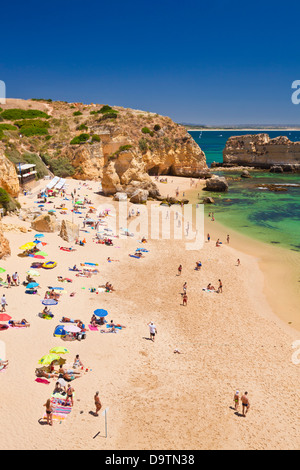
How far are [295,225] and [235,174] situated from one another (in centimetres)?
3677

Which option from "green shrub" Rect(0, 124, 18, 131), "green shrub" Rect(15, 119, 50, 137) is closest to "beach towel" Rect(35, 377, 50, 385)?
"green shrub" Rect(0, 124, 18, 131)

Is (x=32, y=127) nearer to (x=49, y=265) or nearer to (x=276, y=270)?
(x=49, y=265)

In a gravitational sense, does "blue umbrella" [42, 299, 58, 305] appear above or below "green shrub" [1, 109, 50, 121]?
below

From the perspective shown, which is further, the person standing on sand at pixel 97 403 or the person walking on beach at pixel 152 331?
the person walking on beach at pixel 152 331

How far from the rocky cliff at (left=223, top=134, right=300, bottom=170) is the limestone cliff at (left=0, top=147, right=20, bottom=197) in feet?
187

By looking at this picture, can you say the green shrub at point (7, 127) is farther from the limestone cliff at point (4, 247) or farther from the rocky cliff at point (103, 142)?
the limestone cliff at point (4, 247)

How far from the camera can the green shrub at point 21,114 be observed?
52438 millimetres

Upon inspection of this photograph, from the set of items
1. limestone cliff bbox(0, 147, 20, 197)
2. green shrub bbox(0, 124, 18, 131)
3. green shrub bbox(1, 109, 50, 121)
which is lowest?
limestone cliff bbox(0, 147, 20, 197)

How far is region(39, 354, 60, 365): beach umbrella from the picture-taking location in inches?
422

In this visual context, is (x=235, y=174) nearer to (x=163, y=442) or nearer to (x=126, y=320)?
(x=126, y=320)

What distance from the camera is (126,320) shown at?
1441 centimetres

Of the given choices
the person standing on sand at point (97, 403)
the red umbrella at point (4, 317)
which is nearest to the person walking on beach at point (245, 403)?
the person standing on sand at point (97, 403)

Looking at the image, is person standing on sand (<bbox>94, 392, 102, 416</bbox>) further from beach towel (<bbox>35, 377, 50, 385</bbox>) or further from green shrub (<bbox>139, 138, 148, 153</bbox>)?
green shrub (<bbox>139, 138, 148, 153</bbox>)

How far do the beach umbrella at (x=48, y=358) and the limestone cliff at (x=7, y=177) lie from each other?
19291mm
